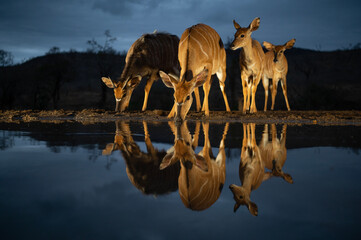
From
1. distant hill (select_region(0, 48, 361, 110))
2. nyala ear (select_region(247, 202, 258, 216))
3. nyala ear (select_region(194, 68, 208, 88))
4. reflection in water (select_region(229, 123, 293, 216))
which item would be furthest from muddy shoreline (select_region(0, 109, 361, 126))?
nyala ear (select_region(247, 202, 258, 216))

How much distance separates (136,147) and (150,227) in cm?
333

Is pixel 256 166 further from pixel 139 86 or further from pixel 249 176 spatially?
pixel 139 86

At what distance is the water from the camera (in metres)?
2.14

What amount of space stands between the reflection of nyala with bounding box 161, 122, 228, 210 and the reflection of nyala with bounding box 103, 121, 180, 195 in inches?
3.2

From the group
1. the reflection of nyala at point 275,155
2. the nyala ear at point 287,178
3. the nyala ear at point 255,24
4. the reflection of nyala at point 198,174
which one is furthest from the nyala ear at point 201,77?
the nyala ear at point 287,178

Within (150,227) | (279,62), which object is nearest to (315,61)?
(279,62)

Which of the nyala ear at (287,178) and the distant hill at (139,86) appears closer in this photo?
the nyala ear at (287,178)

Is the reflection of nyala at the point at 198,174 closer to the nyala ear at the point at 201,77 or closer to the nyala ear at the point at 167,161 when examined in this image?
the nyala ear at the point at 167,161

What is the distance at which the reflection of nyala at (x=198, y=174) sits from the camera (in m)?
2.77

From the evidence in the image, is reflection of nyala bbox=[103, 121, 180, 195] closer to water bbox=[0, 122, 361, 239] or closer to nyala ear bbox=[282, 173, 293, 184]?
water bbox=[0, 122, 361, 239]

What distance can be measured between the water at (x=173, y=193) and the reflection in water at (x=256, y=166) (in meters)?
0.02

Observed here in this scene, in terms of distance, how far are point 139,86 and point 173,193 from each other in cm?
4717

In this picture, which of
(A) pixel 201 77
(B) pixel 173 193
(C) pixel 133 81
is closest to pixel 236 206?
(B) pixel 173 193

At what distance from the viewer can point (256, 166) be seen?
405cm
